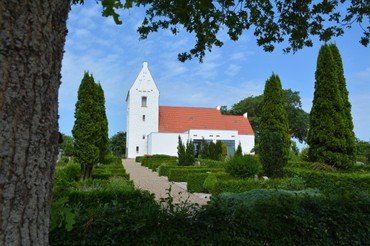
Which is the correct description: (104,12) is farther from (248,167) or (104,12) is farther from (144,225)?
(248,167)

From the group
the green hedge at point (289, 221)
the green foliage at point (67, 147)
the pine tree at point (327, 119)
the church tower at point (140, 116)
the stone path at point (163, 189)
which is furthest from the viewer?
the church tower at point (140, 116)

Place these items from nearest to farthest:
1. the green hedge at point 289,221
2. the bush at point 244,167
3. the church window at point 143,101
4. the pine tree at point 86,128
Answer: the green hedge at point 289,221 < the bush at point 244,167 < the pine tree at point 86,128 < the church window at point 143,101

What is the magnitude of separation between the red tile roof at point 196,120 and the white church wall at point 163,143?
8.14 ft

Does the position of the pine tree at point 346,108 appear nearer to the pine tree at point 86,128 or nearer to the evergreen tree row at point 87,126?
the evergreen tree row at point 87,126

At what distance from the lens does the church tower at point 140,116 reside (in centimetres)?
4866

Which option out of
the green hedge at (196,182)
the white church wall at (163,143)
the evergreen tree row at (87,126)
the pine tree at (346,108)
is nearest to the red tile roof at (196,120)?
the white church wall at (163,143)

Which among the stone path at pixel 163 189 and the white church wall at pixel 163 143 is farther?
the white church wall at pixel 163 143

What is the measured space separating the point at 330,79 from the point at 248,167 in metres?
7.26

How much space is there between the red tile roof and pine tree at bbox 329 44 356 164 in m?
30.0

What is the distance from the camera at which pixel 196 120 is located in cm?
5022

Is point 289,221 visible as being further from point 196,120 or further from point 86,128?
point 196,120

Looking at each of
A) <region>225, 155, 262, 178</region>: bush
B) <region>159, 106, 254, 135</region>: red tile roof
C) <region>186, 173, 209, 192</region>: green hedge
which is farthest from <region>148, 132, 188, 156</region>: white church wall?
<region>225, 155, 262, 178</region>: bush

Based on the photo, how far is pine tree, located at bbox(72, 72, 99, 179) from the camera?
13805 mm

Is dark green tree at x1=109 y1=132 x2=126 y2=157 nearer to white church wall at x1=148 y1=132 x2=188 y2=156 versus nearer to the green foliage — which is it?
white church wall at x1=148 y1=132 x2=188 y2=156
